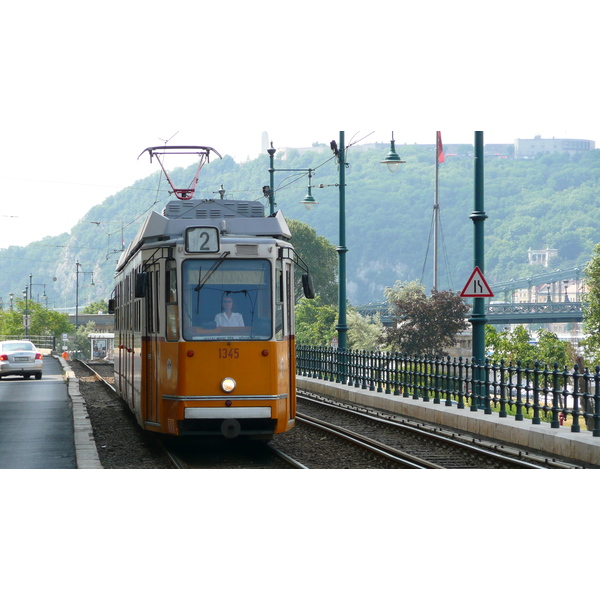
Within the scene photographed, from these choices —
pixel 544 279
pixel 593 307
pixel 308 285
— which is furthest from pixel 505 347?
pixel 544 279

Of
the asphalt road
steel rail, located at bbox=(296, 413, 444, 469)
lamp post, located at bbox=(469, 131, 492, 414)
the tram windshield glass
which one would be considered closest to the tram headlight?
the tram windshield glass

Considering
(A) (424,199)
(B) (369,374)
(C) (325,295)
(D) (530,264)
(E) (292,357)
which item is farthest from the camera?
(D) (530,264)

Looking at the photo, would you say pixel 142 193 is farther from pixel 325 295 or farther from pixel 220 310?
pixel 220 310

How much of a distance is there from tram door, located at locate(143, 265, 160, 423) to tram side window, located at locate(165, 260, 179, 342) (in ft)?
0.99

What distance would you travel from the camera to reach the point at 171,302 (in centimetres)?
1172

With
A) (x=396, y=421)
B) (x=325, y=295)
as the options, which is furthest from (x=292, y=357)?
(x=325, y=295)

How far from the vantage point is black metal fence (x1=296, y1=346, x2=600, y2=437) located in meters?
12.5

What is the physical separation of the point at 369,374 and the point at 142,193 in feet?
131

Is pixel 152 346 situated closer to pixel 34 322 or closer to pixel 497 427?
pixel 497 427

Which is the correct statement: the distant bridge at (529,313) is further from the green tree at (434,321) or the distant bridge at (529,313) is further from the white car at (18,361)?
the white car at (18,361)

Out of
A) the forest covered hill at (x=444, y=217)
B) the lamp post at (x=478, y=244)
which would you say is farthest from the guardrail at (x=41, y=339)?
the lamp post at (x=478, y=244)

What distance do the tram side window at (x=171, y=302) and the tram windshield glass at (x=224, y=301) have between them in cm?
14

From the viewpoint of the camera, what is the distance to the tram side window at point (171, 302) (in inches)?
457

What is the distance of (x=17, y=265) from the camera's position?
5389 inches
